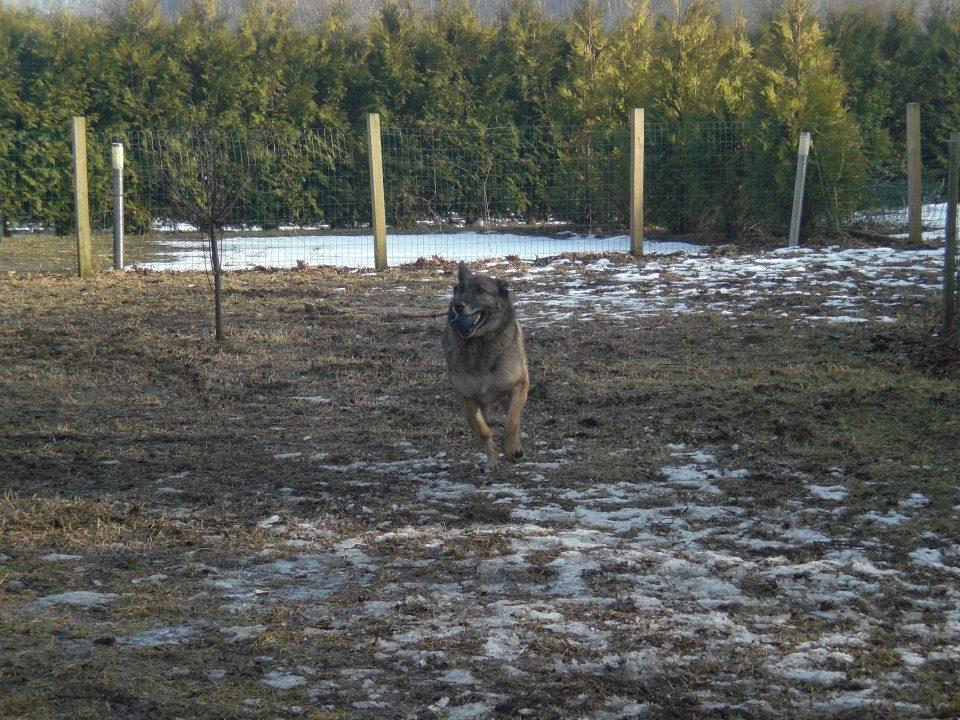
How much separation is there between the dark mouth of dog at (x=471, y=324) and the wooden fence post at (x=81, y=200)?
31.7 feet

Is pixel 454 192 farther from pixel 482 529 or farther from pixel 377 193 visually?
pixel 482 529

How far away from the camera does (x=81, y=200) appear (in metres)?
14.3

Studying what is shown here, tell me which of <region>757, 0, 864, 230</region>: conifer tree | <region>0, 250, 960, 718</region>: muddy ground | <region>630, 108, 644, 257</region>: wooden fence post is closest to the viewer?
<region>0, 250, 960, 718</region>: muddy ground

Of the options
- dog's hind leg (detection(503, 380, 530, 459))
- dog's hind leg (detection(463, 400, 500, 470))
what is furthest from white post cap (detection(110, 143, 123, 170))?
dog's hind leg (detection(503, 380, 530, 459))

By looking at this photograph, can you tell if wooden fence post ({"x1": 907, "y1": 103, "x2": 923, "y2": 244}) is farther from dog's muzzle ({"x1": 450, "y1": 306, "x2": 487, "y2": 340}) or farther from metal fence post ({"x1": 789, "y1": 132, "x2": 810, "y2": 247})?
dog's muzzle ({"x1": 450, "y1": 306, "x2": 487, "y2": 340})

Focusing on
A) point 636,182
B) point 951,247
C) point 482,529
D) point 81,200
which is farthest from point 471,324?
point 636,182

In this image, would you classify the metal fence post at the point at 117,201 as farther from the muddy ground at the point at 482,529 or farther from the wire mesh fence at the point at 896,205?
the wire mesh fence at the point at 896,205

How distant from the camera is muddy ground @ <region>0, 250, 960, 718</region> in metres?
3.22

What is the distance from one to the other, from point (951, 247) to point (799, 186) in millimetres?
8124

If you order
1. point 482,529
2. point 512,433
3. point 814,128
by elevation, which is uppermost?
point 814,128

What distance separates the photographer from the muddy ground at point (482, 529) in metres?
3.22

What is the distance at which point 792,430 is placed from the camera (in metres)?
6.16

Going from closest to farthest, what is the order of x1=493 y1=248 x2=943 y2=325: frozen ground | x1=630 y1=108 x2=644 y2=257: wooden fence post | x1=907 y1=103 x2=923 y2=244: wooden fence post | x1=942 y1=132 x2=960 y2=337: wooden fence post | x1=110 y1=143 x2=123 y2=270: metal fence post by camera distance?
x1=942 y1=132 x2=960 y2=337: wooden fence post → x1=493 y1=248 x2=943 y2=325: frozen ground → x1=110 y1=143 x2=123 y2=270: metal fence post → x1=907 y1=103 x2=923 y2=244: wooden fence post → x1=630 y1=108 x2=644 y2=257: wooden fence post

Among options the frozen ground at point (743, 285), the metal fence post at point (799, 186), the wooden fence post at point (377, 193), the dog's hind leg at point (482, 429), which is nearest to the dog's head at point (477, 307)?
the dog's hind leg at point (482, 429)
